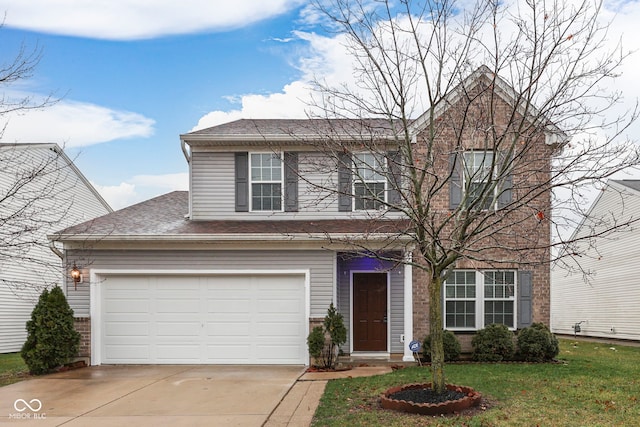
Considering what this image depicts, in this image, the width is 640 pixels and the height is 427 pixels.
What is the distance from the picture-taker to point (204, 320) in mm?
12461

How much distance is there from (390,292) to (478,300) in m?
2.11

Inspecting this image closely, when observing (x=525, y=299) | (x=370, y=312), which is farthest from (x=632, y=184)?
(x=370, y=312)

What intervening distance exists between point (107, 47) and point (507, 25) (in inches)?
408

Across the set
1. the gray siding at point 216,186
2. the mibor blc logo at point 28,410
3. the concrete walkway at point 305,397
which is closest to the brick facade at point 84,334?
the gray siding at point 216,186

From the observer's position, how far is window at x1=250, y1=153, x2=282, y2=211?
13.7m

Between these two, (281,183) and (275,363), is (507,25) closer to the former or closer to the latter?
(281,183)

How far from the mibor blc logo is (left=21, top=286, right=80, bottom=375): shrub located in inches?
111

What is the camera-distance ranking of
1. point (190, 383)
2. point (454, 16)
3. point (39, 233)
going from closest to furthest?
point (454, 16) → point (190, 383) → point (39, 233)

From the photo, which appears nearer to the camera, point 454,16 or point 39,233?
point 454,16

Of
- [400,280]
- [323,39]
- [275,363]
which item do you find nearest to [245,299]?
[275,363]

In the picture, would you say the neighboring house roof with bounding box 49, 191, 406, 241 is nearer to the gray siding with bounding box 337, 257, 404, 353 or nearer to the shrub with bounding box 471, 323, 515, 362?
the gray siding with bounding box 337, 257, 404, 353

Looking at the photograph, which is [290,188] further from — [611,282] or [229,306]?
[611,282]

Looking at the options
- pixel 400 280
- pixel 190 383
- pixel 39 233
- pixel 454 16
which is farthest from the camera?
pixel 39 233

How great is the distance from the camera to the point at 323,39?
10039 millimetres
